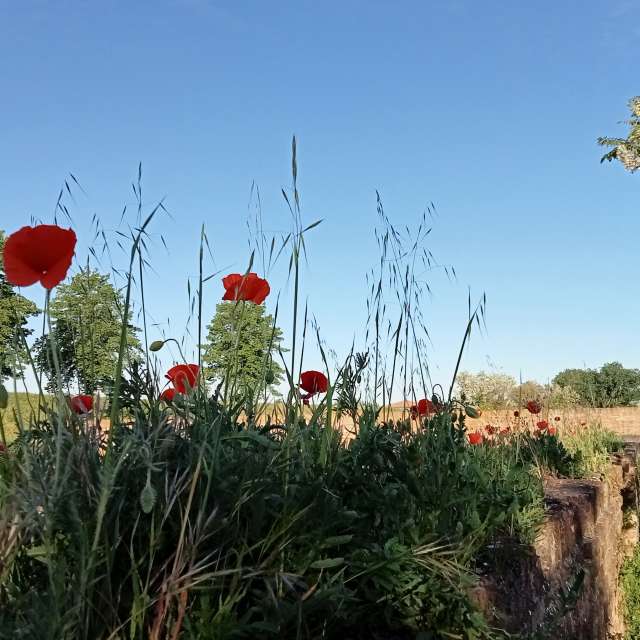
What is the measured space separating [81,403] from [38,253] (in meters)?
0.54

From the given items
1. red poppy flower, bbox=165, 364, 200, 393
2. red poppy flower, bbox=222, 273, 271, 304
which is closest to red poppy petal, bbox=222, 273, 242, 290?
red poppy flower, bbox=222, 273, 271, 304

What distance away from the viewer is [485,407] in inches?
321

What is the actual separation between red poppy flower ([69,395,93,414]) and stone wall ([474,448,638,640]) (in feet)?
4.13

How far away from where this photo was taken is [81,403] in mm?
1836

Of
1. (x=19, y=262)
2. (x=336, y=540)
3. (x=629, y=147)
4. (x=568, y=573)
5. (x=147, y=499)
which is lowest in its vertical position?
(x=568, y=573)

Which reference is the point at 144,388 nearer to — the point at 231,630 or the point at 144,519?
the point at 144,519

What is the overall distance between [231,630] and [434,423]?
1.74m

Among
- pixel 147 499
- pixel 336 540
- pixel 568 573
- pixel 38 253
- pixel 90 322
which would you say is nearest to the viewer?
pixel 147 499

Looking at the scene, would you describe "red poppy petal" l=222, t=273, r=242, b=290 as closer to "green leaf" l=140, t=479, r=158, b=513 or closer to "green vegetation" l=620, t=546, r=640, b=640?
"green leaf" l=140, t=479, r=158, b=513

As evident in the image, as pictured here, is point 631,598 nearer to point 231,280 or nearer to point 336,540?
point 336,540

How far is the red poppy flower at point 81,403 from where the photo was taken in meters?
1.83

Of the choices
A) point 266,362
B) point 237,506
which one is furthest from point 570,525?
point 237,506

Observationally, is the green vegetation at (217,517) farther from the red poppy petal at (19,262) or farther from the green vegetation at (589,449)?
the green vegetation at (589,449)

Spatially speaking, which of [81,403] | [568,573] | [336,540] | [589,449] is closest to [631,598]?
[589,449]
